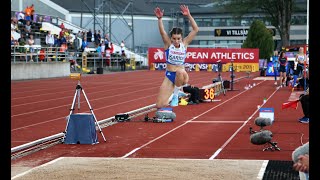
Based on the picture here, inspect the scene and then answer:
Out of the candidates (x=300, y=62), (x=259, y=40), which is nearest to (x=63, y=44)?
(x=300, y=62)

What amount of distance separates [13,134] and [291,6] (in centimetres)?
5871

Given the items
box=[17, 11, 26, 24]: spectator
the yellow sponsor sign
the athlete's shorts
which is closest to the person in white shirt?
the athlete's shorts

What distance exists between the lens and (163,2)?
213 feet

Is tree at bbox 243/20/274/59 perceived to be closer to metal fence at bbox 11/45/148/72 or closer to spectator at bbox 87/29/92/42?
metal fence at bbox 11/45/148/72

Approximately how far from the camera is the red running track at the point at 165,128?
1279cm

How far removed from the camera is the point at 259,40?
62.8 m

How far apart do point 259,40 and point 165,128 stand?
47286mm

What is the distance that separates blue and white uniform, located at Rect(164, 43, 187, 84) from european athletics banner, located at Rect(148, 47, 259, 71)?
43.7m

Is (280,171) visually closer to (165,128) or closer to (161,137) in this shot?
(161,137)

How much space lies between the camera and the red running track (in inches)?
504
